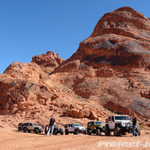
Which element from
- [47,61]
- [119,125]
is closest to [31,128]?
[119,125]

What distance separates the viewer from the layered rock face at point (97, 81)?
23.6m

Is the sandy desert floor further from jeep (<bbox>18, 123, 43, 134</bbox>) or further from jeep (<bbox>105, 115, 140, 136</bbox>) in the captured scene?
jeep (<bbox>18, 123, 43, 134</bbox>)

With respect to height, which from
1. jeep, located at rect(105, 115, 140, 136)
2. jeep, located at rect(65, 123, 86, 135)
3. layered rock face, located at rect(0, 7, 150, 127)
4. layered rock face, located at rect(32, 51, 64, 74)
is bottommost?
jeep, located at rect(65, 123, 86, 135)

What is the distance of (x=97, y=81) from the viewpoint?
1395 inches

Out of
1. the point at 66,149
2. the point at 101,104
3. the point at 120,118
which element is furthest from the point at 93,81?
the point at 66,149

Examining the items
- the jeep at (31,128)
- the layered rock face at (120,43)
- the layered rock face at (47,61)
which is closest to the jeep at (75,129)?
the jeep at (31,128)

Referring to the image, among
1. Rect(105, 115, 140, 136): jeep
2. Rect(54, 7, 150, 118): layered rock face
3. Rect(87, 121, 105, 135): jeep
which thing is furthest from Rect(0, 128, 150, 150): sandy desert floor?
Rect(54, 7, 150, 118): layered rock face

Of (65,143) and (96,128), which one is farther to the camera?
(96,128)

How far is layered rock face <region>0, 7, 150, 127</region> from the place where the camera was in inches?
930

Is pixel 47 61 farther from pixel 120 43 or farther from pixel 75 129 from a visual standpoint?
pixel 75 129

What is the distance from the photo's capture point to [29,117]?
21859 mm

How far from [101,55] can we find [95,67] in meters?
3.58

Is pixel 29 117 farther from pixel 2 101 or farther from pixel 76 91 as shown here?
pixel 76 91

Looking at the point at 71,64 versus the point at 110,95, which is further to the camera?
the point at 71,64
